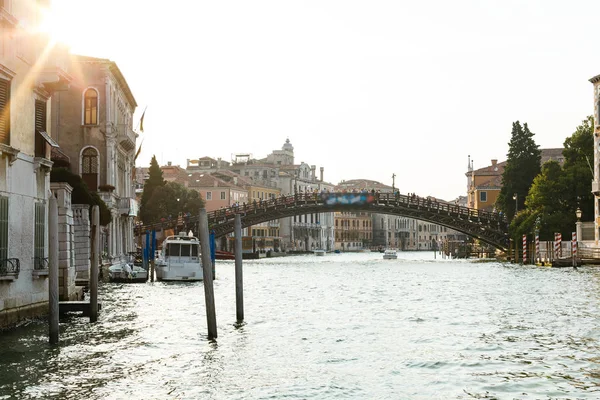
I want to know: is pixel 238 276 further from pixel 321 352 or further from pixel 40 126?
pixel 40 126

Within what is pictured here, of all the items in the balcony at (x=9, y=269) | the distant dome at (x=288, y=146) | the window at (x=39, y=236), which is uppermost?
the distant dome at (x=288, y=146)

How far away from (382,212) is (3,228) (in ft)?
153

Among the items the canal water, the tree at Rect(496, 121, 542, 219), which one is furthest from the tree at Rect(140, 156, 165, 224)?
the canal water

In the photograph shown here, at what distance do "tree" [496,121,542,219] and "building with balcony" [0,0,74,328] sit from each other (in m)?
49.8

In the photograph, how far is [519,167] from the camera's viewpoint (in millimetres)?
64312

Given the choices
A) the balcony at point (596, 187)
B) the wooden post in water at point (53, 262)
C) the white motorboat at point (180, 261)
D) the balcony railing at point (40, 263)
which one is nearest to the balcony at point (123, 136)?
the white motorboat at point (180, 261)

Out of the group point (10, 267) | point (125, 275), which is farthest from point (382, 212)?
point (10, 267)

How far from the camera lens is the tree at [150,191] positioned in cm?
6975

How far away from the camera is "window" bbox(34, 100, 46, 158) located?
1738 cm

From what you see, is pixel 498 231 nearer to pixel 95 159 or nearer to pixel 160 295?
pixel 95 159

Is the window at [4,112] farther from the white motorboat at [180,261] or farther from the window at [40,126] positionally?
the white motorboat at [180,261]

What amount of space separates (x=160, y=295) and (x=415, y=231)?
138977 mm

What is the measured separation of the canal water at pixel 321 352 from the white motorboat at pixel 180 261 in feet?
34.0

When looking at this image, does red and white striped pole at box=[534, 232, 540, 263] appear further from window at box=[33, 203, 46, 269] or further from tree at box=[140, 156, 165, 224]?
window at box=[33, 203, 46, 269]
